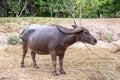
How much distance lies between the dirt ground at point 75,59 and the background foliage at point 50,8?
5.94 metres

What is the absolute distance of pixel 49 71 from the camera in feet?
23.9

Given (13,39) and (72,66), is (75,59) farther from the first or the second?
(13,39)

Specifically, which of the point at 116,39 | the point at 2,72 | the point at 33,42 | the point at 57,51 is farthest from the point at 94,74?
the point at 116,39

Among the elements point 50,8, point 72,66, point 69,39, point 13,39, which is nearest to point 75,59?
point 72,66

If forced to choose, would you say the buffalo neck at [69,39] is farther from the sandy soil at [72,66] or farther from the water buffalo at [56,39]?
the sandy soil at [72,66]

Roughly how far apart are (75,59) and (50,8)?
37.3 ft

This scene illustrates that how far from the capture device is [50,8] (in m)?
19.9

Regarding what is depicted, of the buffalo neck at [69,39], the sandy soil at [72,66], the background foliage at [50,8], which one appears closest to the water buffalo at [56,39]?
the buffalo neck at [69,39]

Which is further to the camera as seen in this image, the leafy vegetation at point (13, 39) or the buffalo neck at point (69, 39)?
the leafy vegetation at point (13, 39)

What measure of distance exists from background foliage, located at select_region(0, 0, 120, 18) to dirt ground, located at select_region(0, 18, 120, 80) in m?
5.94

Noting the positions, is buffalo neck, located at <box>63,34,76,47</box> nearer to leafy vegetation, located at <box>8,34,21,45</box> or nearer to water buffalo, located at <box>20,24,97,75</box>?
water buffalo, located at <box>20,24,97,75</box>

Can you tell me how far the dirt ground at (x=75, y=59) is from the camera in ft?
22.7

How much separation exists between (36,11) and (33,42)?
535 inches

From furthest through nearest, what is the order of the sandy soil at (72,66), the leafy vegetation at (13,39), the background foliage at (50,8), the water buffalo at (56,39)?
the background foliage at (50,8) < the leafy vegetation at (13,39) < the sandy soil at (72,66) < the water buffalo at (56,39)
